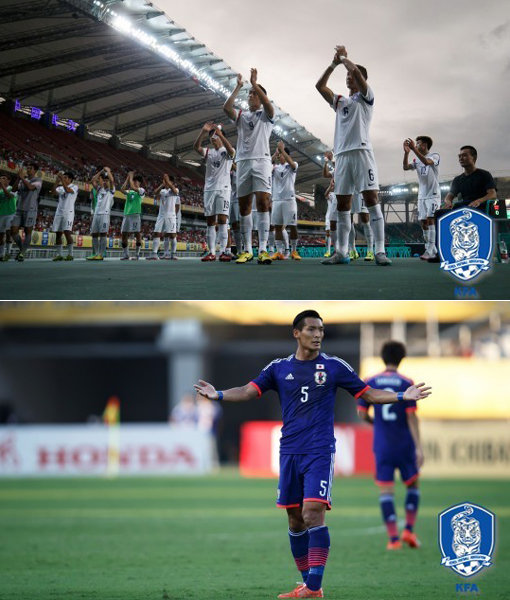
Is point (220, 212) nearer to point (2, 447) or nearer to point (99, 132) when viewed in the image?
point (2, 447)

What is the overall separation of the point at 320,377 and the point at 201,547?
2980 millimetres

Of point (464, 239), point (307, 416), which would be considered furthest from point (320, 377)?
point (464, 239)

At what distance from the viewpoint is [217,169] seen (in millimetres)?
11422

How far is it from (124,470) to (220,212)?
24.0ft

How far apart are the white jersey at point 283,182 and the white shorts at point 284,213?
4.9 inches

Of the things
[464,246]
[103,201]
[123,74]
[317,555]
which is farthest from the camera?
[123,74]

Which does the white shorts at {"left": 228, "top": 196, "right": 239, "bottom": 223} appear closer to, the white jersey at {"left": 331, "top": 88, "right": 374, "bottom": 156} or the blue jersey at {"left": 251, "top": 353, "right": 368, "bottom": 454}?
the white jersey at {"left": 331, "top": 88, "right": 374, "bottom": 156}

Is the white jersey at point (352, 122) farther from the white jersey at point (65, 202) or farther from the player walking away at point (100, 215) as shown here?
the white jersey at point (65, 202)

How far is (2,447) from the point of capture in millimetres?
14906

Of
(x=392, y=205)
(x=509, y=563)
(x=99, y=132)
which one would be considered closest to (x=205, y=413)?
(x=392, y=205)

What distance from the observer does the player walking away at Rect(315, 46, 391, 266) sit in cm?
728

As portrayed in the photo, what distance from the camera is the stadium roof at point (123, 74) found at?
66.0 feet

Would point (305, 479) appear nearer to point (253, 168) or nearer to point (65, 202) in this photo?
point (253, 168)

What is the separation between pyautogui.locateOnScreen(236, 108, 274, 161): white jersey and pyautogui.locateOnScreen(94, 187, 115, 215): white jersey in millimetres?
5782
